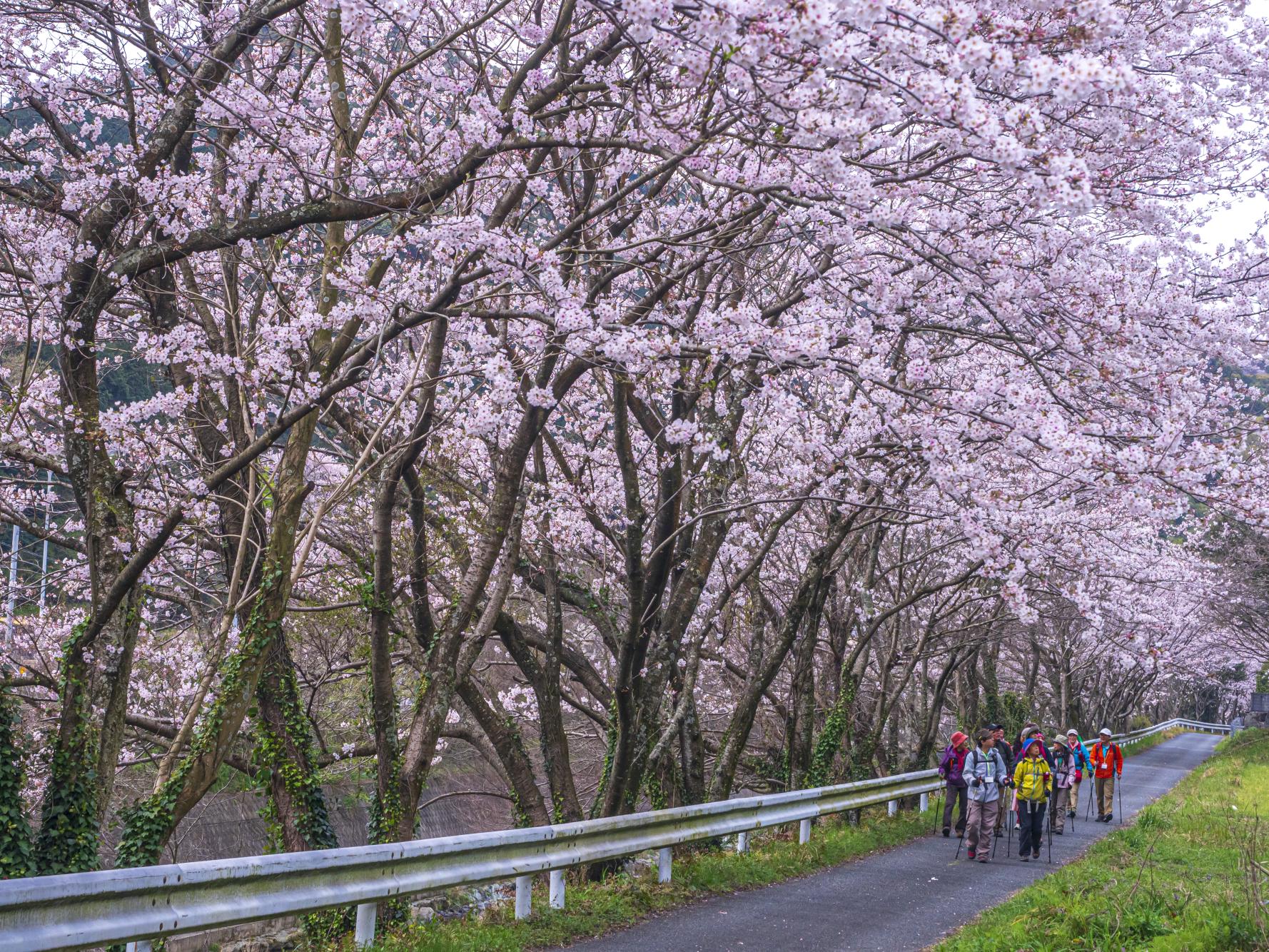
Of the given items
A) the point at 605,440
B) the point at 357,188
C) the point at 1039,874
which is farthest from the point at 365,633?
the point at 1039,874

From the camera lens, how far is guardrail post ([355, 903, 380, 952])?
7.29 meters

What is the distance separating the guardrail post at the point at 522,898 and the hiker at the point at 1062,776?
12842mm

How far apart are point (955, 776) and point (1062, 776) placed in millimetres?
4469

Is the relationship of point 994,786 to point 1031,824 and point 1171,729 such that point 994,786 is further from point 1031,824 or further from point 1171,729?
point 1171,729

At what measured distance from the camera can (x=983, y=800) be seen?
573 inches

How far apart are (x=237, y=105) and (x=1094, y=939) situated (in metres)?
8.84

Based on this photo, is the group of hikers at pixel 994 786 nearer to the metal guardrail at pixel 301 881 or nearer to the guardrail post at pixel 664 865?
the metal guardrail at pixel 301 881

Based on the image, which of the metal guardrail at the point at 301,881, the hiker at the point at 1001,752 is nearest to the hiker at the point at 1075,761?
the hiker at the point at 1001,752

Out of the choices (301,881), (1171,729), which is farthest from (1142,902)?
(1171,729)

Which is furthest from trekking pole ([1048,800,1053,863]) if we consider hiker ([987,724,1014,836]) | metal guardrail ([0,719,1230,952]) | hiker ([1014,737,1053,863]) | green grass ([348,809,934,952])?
metal guardrail ([0,719,1230,952])

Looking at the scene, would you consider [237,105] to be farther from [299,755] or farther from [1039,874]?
[1039,874]

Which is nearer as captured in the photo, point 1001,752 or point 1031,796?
point 1031,796

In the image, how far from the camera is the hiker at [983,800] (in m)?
14.5

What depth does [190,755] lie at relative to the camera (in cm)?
921
